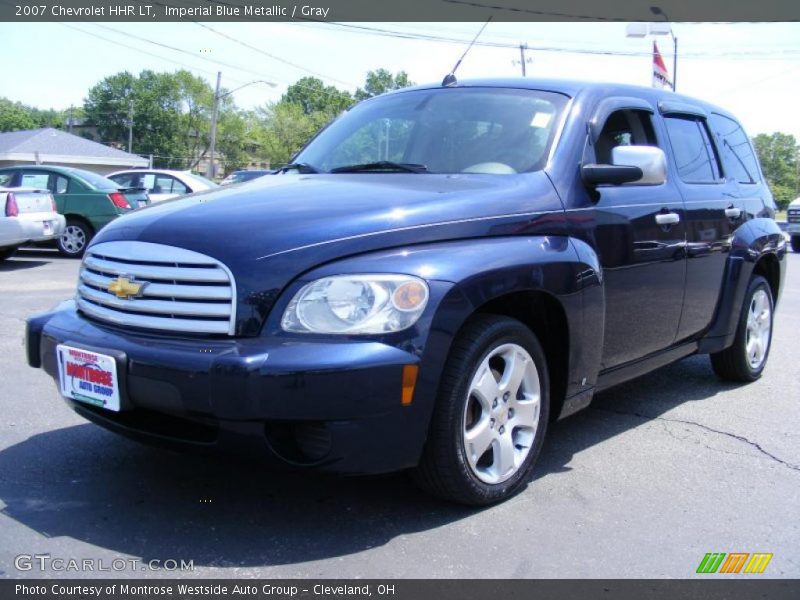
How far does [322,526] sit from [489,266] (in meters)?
1.18

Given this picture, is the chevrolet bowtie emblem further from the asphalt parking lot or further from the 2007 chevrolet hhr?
the asphalt parking lot

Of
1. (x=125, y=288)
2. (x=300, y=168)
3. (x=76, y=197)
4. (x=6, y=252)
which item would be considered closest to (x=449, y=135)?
(x=300, y=168)

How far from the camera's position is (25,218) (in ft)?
37.8

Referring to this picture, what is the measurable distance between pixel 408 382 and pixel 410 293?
31 cm

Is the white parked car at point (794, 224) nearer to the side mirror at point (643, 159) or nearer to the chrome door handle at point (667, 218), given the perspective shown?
the chrome door handle at point (667, 218)

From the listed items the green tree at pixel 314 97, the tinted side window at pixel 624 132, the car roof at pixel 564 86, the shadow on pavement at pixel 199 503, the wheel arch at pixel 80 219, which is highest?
the green tree at pixel 314 97

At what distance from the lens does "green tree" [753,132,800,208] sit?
236ft

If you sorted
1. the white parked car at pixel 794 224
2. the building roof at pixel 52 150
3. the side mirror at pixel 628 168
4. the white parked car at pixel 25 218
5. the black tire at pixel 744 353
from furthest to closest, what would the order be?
the building roof at pixel 52 150 → the white parked car at pixel 794 224 → the white parked car at pixel 25 218 → the black tire at pixel 744 353 → the side mirror at pixel 628 168

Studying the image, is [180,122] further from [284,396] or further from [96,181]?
[284,396]

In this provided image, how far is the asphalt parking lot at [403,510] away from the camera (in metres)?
2.88

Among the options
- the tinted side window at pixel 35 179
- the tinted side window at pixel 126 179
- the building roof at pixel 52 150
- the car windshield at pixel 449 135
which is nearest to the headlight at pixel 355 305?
the car windshield at pixel 449 135

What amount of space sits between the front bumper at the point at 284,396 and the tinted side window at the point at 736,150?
11.0 feet

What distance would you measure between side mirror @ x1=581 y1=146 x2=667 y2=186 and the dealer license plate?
221 cm
